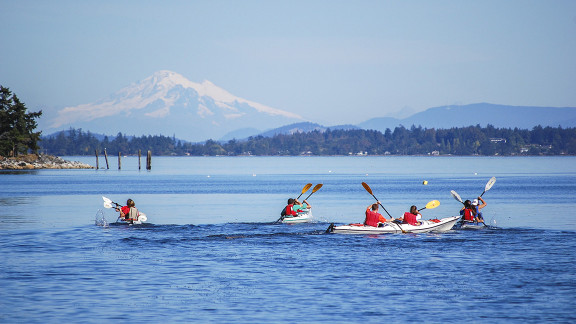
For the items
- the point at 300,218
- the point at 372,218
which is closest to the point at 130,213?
the point at 300,218

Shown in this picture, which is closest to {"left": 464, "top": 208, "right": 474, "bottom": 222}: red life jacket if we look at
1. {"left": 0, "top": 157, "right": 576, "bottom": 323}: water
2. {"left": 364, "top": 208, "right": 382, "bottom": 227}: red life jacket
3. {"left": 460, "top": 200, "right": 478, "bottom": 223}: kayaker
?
{"left": 460, "top": 200, "right": 478, "bottom": 223}: kayaker

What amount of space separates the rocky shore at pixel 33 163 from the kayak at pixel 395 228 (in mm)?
110650

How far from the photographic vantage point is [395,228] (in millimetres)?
36875

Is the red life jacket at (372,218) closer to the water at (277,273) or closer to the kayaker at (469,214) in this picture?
the water at (277,273)

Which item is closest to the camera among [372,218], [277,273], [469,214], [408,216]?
[277,273]

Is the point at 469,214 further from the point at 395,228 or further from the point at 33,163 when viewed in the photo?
the point at 33,163

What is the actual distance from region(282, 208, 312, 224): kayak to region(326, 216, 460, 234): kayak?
7.16 meters

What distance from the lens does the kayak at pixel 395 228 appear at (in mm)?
36438

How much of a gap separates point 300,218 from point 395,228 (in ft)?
29.7

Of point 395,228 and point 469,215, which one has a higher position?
point 469,215

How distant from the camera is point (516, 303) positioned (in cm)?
2078

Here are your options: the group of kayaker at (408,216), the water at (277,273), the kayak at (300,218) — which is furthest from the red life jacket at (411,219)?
the kayak at (300,218)

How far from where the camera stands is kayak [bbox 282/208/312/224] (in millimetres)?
44003

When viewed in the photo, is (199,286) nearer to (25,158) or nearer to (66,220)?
(66,220)
